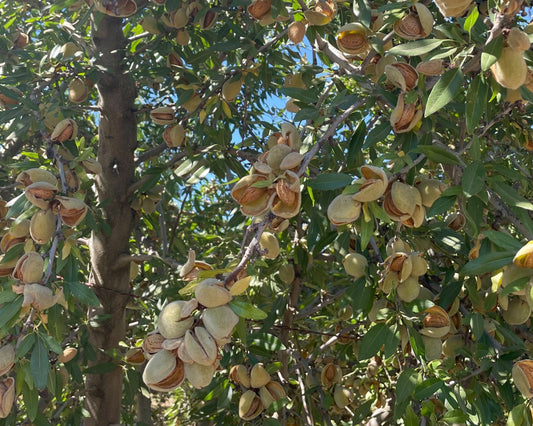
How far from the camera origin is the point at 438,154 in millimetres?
1265

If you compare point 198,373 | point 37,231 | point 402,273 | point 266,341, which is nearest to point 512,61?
point 402,273

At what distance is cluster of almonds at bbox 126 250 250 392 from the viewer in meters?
0.95

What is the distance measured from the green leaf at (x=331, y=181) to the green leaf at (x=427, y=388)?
0.50 m

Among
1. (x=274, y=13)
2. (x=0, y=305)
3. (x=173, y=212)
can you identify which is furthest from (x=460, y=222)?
(x=173, y=212)

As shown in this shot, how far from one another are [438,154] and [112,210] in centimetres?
163

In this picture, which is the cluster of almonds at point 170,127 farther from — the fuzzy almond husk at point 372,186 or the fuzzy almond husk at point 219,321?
the fuzzy almond husk at point 219,321

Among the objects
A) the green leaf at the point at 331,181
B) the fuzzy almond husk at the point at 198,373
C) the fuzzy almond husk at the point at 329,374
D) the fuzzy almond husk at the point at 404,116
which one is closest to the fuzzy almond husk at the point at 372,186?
the green leaf at the point at 331,181

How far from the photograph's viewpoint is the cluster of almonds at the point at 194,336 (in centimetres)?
95

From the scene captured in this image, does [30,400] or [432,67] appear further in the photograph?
[30,400]

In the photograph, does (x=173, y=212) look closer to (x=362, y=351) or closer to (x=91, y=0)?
(x=91, y=0)

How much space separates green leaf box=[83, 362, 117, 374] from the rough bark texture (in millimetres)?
108

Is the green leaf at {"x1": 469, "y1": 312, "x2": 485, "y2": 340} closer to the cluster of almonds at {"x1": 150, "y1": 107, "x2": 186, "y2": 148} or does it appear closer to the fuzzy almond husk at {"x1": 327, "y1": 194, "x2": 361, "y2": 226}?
the fuzzy almond husk at {"x1": 327, "y1": 194, "x2": 361, "y2": 226}

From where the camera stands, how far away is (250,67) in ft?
6.81

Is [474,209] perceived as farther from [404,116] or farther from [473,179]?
[404,116]
